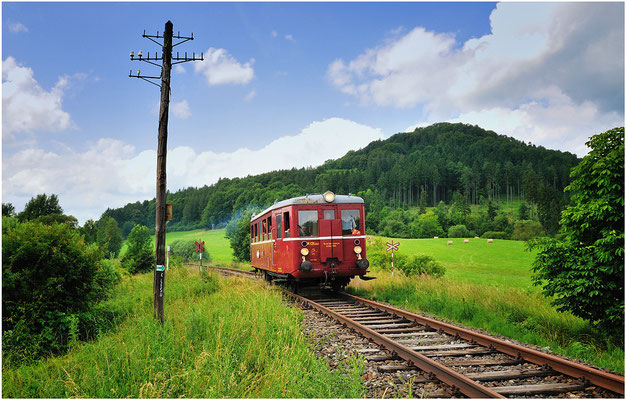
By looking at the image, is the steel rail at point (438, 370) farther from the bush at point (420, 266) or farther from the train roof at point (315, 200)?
the bush at point (420, 266)

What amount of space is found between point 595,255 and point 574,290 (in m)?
0.67

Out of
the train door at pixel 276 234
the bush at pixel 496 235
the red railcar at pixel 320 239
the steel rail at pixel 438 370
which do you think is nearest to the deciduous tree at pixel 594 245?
the steel rail at pixel 438 370

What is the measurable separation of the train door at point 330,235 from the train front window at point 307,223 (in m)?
0.21

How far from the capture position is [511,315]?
8.32m

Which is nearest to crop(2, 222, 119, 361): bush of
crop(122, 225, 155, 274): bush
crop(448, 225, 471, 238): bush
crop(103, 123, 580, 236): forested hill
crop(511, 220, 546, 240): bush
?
crop(122, 225, 155, 274): bush

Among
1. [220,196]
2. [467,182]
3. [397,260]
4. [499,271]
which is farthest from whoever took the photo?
[467,182]

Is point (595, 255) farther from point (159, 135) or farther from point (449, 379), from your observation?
point (159, 135)

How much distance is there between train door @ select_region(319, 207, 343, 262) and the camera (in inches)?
457

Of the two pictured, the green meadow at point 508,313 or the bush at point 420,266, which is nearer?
the green meadow at point 508,313

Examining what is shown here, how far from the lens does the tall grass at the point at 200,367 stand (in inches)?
168

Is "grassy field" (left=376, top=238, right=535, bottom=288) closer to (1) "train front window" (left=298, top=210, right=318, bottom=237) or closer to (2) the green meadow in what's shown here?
(2) the green meadow

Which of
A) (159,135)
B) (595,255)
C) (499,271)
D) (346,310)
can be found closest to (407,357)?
(595,255)

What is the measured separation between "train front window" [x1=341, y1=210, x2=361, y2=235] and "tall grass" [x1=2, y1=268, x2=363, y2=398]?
4.67 meters

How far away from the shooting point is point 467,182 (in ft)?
333
